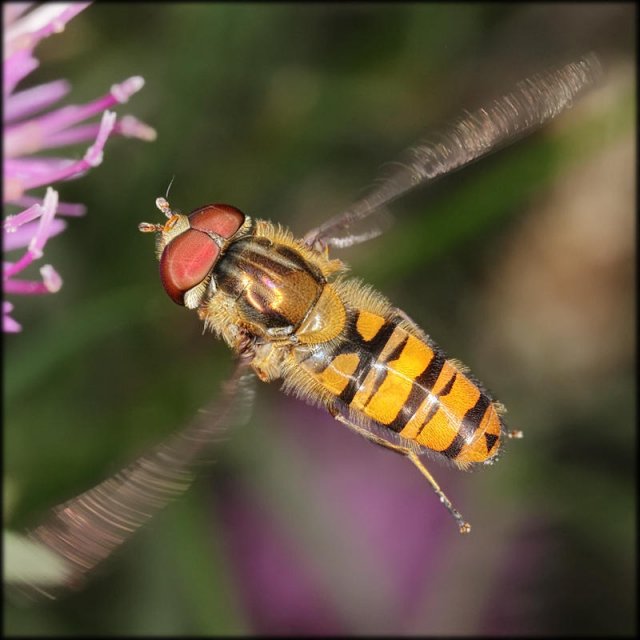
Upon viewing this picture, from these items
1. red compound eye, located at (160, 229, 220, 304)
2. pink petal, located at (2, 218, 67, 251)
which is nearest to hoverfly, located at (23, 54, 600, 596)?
red compound eye, located at (160, 229, 220, 304)

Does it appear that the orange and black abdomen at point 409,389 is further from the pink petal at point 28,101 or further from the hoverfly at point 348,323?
the pink petal at point 28,101

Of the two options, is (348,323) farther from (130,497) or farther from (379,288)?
(379,288)

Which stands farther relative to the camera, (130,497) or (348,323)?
(348,323)

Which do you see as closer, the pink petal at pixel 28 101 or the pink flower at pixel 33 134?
the pink flower at pixel 33 134

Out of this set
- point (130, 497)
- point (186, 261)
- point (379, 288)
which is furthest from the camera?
point (379, 288)

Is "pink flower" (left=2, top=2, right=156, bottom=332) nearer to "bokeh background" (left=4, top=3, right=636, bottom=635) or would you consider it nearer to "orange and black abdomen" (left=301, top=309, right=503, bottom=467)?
"orange and black abdomen" (left=301, top=309, right=503, bottom=467)

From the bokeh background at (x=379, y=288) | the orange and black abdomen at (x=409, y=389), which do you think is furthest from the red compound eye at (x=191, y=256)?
the bokeh background at (x=379, y=288)

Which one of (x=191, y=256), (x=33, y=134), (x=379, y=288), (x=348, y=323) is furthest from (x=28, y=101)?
(x=379, y=288)
